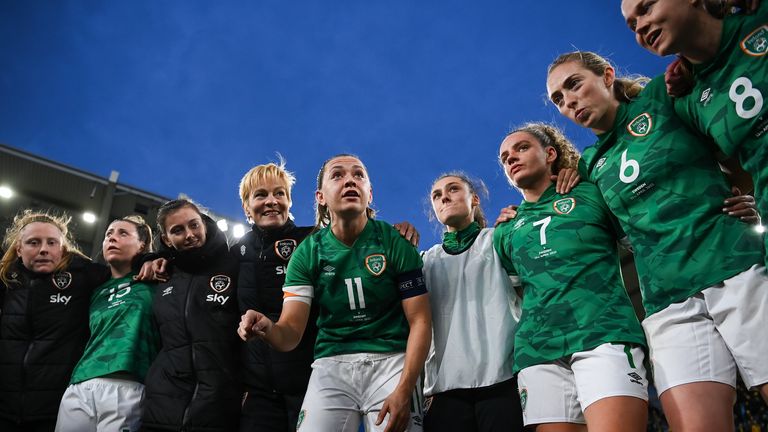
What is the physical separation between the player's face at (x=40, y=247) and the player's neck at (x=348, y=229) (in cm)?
292

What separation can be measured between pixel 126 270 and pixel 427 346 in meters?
3.17

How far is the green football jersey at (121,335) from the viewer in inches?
155

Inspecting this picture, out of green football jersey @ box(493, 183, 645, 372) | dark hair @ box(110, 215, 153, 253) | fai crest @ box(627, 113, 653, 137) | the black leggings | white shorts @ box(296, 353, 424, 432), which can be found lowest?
the black leggings

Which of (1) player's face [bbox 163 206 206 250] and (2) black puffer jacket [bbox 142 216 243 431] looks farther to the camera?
(1) player's face [bbox 163 206 206 250]

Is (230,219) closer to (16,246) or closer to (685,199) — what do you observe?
(16,246)

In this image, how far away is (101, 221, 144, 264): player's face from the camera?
466 cm

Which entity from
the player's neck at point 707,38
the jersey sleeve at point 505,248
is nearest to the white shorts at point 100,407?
the jersey sleeve at point 505,248

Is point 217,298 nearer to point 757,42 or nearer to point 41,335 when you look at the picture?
point 41,335

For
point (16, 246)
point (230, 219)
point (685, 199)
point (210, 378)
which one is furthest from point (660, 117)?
point (230, 219)

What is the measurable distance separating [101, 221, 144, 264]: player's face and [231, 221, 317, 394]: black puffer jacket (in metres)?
1.15

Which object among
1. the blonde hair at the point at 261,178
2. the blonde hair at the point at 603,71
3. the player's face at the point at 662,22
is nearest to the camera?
the player's face at the point at 662,22

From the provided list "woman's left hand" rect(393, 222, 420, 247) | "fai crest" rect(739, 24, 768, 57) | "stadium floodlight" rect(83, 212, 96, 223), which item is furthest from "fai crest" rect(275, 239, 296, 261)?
"stadium floodlight" rect(83, 212, 96, 223)

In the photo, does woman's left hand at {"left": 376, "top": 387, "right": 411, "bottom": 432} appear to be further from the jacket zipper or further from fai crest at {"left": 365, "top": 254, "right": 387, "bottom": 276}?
the jacket zipper

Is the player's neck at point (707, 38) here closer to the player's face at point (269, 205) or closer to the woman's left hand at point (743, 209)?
the woman's left hand at point (743, 209)
